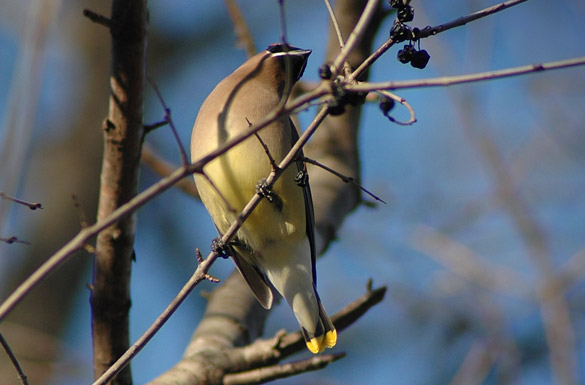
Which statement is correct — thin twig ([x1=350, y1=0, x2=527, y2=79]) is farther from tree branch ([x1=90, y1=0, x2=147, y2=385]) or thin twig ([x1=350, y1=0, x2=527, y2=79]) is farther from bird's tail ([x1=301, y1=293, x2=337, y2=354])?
bird's tail ([x1=301, y1=293, x2=337, y2=354])

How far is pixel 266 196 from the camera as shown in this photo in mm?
3604

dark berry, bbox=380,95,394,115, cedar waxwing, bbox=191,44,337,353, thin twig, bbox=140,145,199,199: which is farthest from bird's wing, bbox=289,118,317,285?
thin twig, bbox=140,145,199,199

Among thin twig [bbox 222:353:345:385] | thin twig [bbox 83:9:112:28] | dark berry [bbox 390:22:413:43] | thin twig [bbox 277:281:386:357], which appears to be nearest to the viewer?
dark berry [bbox 390:22:413:43]

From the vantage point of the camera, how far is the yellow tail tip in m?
3.98

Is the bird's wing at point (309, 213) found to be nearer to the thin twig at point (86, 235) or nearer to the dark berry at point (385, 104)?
the dark berry at point (385, 104)

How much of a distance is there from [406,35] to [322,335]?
2180 millimetres

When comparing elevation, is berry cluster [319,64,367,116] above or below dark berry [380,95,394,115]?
above

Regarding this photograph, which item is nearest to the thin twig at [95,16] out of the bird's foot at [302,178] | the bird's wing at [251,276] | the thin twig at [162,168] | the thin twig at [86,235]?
the bird's foot at [302,178]

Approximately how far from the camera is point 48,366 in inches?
260

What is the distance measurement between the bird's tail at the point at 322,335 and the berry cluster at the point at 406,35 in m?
1.89

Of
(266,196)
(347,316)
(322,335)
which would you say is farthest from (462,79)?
(322,335)

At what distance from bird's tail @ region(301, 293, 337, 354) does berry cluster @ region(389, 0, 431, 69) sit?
1.89 meters

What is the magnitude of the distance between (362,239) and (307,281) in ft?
11.4

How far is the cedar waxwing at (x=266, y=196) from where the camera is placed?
372cm
